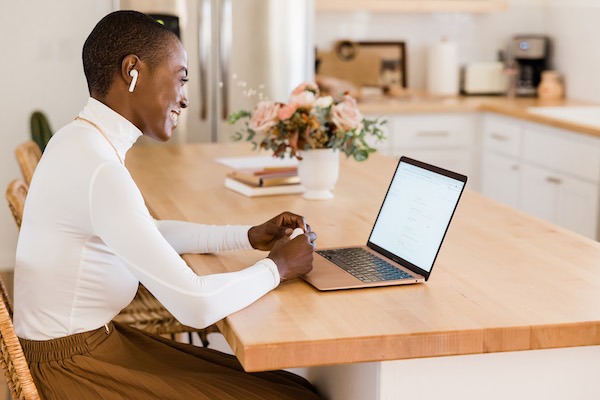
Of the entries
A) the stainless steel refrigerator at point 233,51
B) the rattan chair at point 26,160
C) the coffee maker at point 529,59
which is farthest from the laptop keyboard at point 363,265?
the coffee maker at point 529,59

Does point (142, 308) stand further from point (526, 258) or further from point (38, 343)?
point (526, 258)

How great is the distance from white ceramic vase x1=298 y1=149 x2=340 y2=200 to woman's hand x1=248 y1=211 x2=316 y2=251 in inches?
25.5

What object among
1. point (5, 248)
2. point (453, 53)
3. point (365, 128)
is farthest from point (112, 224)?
point (453, 53)

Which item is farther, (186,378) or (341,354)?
(186,378)

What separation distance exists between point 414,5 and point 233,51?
52.2 inches

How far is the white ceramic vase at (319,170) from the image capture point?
2.77 metres

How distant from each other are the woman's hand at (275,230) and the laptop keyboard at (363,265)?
89 mm

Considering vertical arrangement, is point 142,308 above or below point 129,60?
below

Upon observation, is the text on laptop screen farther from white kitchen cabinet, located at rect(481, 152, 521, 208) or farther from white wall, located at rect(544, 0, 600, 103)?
white wall, located at rect(544, 0, 600, 103)

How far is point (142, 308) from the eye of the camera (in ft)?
9.02

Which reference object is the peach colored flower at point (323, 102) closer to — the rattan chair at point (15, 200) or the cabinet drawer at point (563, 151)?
the rattan chair at point (15, 200)

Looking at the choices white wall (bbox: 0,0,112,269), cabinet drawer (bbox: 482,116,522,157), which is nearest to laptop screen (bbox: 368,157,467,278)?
cabinet drawer (bbox: 482,116,522,157)

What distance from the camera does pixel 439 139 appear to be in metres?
5.15

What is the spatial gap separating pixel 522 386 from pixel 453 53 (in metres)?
4.10
